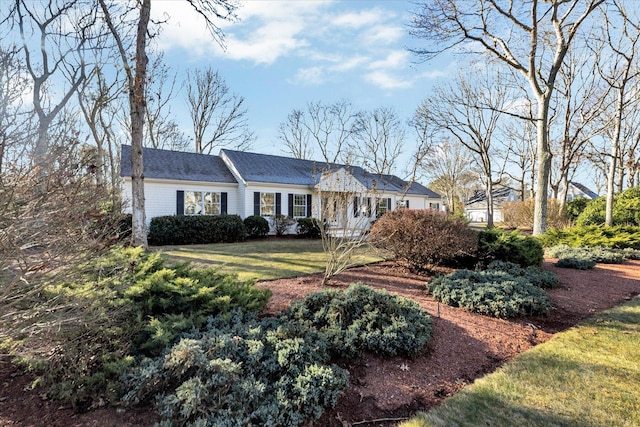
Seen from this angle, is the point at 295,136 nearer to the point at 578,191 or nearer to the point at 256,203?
the point at 256,203

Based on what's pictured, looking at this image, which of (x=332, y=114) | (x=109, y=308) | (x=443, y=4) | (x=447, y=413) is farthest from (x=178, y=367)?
(x=332, y=114)

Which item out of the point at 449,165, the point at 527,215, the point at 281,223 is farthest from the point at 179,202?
the point at 449,165

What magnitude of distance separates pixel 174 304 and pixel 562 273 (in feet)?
27.9

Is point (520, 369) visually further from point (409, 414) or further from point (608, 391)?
point (409, 414)

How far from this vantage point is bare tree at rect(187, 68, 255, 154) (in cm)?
2578

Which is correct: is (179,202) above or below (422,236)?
above

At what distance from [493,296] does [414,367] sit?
2.34 m

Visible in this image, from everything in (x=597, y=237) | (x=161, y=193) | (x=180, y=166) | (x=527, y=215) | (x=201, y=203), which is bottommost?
(x=597, y=237)

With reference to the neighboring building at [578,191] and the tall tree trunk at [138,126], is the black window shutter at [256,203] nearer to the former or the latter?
the tall tree trunk at [138,126]

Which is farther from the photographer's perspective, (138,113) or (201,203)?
(201,203)

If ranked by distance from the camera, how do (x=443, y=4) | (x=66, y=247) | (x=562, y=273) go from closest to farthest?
(x=66, y=247) < (x=562, y=273) < (x=443, y=4)

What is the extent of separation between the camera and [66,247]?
2.60 m

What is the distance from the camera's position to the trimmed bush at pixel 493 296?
4773 mm

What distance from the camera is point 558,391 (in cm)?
291
